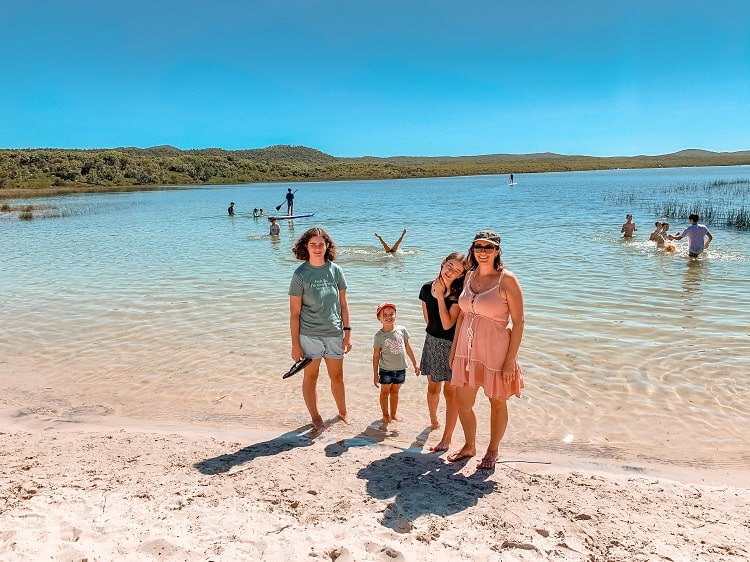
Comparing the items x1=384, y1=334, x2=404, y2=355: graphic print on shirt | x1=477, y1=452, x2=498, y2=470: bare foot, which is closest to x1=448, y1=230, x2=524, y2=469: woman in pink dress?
x1=477, y1=452, x2=498, y2=470: bare foot

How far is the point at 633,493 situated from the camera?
13.4 feet

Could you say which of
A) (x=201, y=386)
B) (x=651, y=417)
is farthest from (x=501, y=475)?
(x=201, y=386)

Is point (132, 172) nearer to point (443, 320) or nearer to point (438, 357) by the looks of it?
point (438, 357)

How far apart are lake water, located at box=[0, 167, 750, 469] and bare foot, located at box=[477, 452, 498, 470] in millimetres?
659

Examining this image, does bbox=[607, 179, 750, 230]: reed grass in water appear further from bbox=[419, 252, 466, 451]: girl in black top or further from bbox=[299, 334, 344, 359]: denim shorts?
bbox=[299, 334, 344, 359]: denim shorts

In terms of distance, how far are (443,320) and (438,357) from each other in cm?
42

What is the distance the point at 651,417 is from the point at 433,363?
2613mm

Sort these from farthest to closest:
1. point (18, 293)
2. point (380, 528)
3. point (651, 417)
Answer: point (18, 293)
point (651, 417)
point (380, 528)

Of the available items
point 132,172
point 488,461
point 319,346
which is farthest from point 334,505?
point 132,172

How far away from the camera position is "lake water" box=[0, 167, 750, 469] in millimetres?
5793

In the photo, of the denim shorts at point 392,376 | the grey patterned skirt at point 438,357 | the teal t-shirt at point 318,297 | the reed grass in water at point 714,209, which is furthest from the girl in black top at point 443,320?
the reed grass in water at point 714,209

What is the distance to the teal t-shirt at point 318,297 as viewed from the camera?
5031 mm

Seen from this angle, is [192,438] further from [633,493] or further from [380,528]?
[633,493]

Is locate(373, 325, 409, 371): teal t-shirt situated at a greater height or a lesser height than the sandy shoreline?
greater
